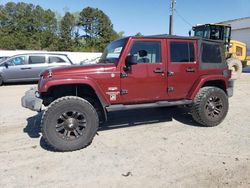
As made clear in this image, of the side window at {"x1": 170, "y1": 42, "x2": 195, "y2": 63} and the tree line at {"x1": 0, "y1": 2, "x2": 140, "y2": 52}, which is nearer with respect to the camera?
the side window at {"x1": 170, "y1": 42, "x2": 195, "y2": 63}

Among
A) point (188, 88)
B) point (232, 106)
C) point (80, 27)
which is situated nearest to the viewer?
point (188, 88)

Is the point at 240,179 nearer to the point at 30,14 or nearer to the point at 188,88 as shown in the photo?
the point at 188,88

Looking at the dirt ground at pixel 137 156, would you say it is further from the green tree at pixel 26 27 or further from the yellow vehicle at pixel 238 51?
the green tree at pixel 26 27

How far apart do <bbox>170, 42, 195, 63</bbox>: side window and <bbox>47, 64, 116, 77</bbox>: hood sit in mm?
1384

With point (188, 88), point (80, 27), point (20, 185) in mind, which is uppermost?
point (80, 27)

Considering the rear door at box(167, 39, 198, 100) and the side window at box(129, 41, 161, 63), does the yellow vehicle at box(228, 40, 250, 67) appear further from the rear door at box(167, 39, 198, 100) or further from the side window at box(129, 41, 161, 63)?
the side window at box(129, 41, 161, 63)

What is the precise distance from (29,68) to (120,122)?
30.4 ft

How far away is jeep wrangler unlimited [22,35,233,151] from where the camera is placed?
5184 millimetres

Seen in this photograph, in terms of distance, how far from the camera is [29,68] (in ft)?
48.3

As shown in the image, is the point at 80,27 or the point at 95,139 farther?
the point at 80,27

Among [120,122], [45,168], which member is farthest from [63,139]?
[120,122]

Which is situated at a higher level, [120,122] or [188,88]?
[188,88]

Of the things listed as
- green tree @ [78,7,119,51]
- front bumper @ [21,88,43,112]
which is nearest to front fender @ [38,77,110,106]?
front bumper @ [21,88,43,112]

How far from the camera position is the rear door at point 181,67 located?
6.11 metres
